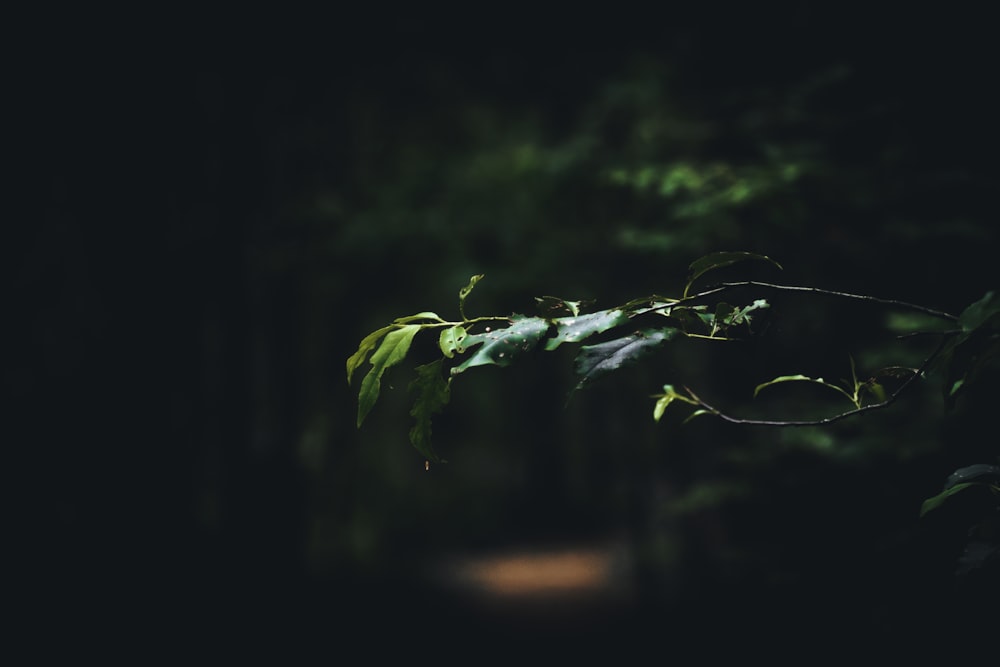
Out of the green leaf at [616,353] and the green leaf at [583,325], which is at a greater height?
the green leaf at [583,325]

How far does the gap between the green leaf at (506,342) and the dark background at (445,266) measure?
899mm

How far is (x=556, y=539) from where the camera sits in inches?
605

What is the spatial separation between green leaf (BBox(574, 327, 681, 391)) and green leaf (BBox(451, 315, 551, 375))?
73 mm

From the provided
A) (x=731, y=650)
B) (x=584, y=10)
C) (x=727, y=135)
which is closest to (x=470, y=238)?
(x=584, y=10)

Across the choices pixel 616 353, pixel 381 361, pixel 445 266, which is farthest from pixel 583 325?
pixel 445 266

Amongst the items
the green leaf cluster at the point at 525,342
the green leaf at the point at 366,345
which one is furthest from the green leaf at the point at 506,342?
the green leaf at the point at 366,345

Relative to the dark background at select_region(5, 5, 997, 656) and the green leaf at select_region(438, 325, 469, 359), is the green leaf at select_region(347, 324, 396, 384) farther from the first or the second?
the dark background at select_region(5, 5, 997, 656)

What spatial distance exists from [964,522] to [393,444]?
11990 mm

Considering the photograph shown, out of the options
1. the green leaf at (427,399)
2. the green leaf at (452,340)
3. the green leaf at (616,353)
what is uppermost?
the green leaf at (452,340)

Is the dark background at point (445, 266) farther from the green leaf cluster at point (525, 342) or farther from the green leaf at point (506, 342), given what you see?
the green leaf at point (506, 342)

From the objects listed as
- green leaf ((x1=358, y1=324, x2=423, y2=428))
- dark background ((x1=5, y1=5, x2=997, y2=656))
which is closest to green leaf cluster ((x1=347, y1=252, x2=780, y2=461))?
green leaf ((x1=358, y1=324, x2=423, y2=428))

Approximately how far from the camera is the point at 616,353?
100 centimetres

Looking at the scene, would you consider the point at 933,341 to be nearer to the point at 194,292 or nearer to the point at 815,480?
the point at 815,480

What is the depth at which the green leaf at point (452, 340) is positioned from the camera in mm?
968
